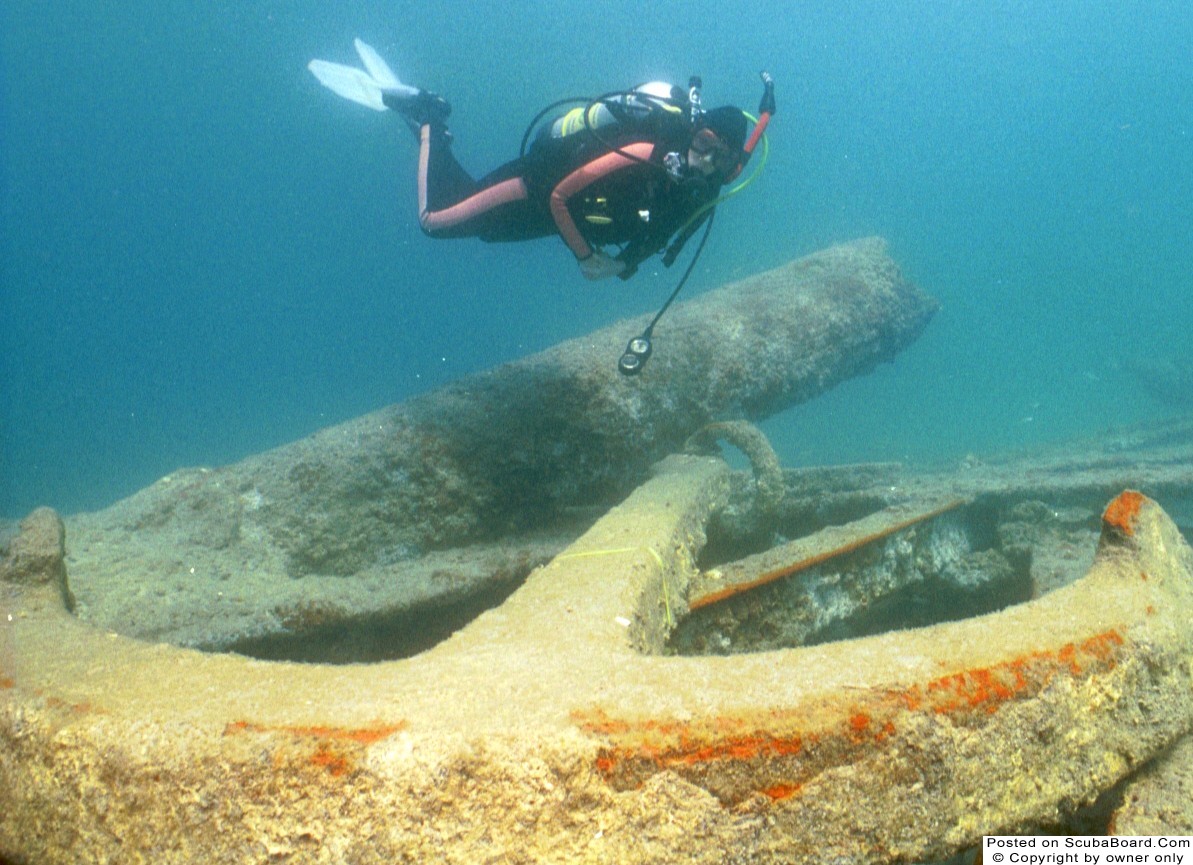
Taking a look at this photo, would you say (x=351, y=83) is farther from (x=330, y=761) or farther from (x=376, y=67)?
(x=330, y=761)

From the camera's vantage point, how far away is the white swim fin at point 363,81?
695 cm

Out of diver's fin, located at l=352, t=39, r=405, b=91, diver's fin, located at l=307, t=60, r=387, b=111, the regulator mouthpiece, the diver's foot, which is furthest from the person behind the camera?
diver's fin, located at l=352, t=39, r=405, b=91

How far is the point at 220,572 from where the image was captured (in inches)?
125

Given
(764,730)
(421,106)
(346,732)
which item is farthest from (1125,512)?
(421,106)

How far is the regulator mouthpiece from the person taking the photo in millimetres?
4098

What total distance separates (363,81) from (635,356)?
18.6ft

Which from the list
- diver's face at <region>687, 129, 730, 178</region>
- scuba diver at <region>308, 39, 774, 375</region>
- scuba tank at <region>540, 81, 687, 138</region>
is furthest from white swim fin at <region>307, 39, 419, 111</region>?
diver's face at <region>687, 129, 730, 178</region>

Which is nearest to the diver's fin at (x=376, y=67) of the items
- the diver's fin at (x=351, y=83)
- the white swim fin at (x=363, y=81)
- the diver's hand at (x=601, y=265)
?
the white swim fin at (x=363, y=81)

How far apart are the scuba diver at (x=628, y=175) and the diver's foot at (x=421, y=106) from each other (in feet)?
6.32

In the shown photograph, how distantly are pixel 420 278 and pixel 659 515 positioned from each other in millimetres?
82869

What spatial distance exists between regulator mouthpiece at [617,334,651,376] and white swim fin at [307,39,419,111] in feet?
14.4

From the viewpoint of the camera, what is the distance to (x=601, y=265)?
4.35 metres

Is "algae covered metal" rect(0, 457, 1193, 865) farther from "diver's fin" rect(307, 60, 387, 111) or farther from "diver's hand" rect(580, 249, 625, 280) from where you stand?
"diver's fin" rect(307, 60, 387, 111)

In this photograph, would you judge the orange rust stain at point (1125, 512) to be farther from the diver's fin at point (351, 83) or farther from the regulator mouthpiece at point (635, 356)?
the diver's fin at point (351, 83)
